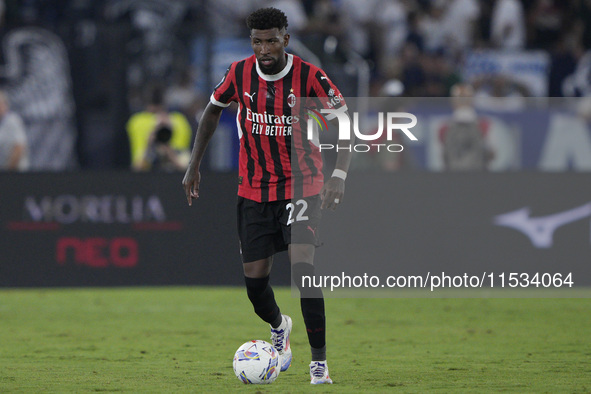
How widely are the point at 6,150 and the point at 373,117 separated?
13.6 feet

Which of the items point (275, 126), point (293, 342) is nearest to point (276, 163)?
point (275, 126)

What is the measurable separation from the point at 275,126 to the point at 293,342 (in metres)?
2.43

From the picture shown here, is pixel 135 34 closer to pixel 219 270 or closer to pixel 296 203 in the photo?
pixel 219 270

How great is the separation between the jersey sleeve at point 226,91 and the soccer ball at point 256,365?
4.87ft

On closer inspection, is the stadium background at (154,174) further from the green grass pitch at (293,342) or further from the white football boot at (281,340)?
the white football boot at (281,340)

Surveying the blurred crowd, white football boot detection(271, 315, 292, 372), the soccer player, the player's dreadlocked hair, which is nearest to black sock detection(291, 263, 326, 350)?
the soccer player

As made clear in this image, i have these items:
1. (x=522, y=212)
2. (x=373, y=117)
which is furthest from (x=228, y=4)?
(x=522, y=212)

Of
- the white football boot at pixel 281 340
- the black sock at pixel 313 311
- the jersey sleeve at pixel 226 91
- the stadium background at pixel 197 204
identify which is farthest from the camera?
the stadium background at pixel 197 204

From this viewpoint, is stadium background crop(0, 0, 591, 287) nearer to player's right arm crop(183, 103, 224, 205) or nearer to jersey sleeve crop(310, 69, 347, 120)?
player's right arm crop(183, 103, 224, 205)

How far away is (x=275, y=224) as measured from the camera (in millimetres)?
6230

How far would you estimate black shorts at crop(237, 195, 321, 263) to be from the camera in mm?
6066

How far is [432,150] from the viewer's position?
11711mm

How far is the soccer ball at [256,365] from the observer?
19.7 feet

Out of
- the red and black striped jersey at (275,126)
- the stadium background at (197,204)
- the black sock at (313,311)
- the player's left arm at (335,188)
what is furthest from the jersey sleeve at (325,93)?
the stadium background at (197,204)
